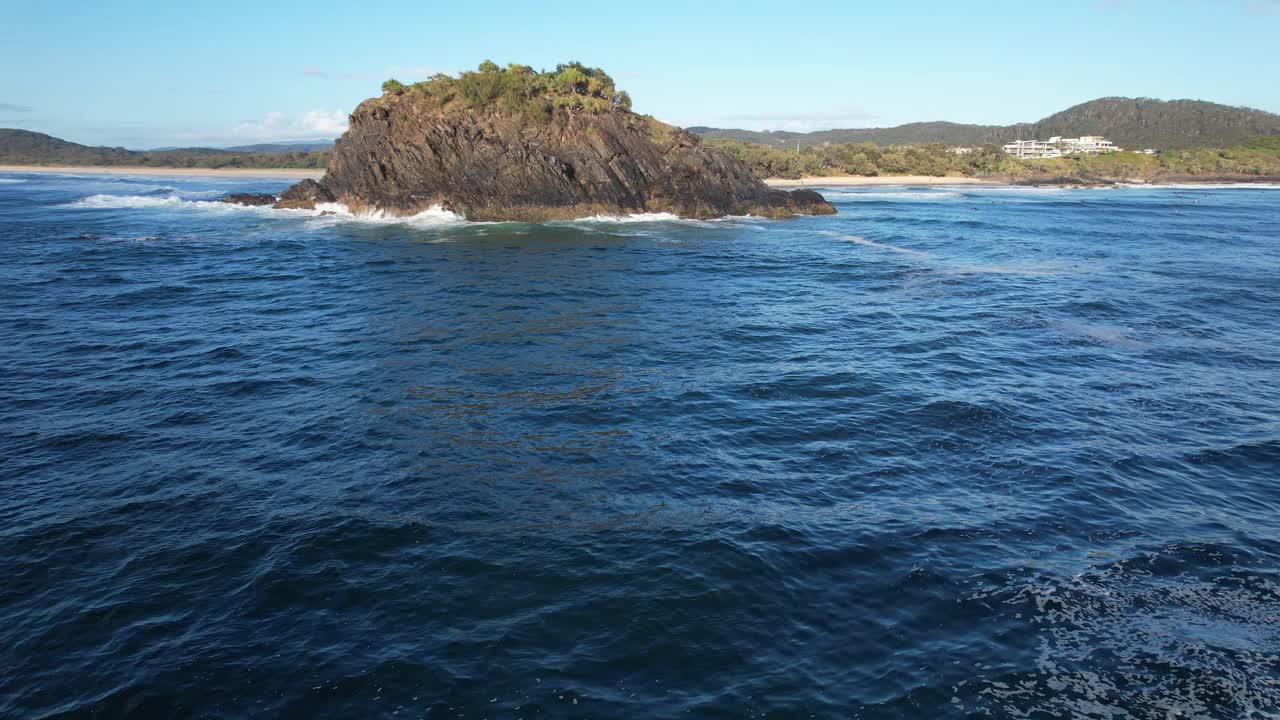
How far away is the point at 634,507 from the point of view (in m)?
12.6

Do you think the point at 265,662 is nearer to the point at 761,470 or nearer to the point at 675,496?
the point at 675,496

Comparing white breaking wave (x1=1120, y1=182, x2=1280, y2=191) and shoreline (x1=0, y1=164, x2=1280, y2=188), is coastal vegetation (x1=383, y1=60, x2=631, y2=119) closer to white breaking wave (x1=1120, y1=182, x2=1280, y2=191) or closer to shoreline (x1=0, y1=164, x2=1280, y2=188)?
shoreline (x1=0, y1=164, x2=1280, y2=188)

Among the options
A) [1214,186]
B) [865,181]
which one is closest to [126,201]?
[865,181]

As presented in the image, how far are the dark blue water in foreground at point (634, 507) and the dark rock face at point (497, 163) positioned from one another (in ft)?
94.1

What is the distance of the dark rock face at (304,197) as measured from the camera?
63.6 meters

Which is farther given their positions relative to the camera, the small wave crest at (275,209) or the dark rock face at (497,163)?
the small wave crest at (275,209)

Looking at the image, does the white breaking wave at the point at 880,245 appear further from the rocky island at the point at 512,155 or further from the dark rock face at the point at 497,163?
the dark rock face at the point at 497,163

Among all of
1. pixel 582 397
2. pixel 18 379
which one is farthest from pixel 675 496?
pixel 18 379

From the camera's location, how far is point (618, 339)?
932 inches

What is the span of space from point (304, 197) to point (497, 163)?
22.8 m

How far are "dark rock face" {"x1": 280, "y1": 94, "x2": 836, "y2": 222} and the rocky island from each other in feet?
0.27

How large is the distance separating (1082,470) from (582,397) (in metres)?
11.3

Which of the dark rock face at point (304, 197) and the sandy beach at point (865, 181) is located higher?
the sandy beach at point (865, 181)

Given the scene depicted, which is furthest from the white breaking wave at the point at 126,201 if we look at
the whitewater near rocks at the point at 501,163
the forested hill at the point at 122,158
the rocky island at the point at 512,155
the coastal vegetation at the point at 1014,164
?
the coastal vegetation at the point at 1014,164
